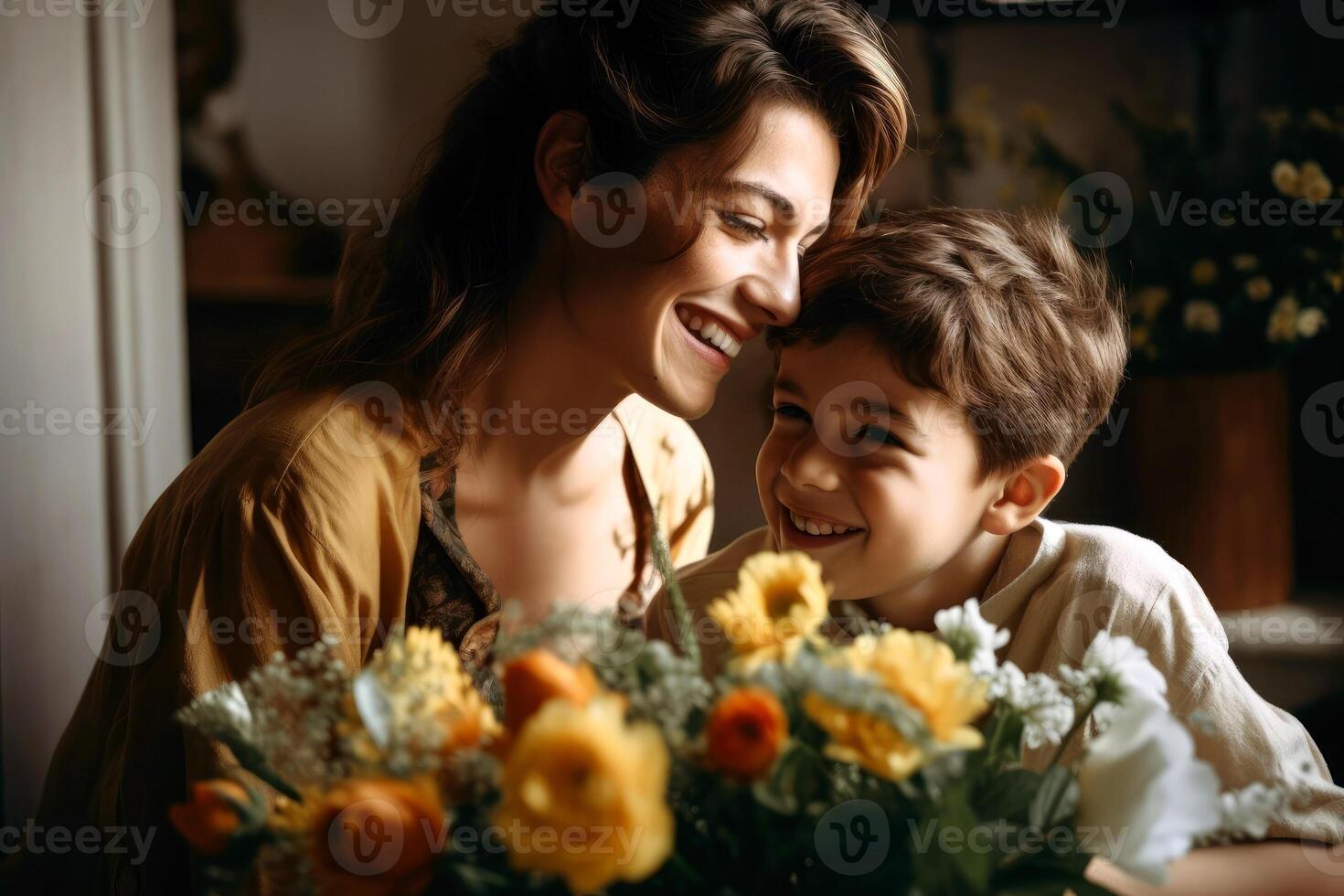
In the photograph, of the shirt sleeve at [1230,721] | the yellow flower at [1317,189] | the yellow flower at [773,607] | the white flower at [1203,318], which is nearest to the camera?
the yellow flower at [773,607]

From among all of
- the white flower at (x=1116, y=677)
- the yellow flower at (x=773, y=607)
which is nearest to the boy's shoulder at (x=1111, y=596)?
the white flower at (x=1116, y=677)

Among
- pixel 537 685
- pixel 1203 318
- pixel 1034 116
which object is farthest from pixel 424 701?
pixel 1034 116

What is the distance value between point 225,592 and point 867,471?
608 millimetres

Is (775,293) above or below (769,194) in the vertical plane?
below

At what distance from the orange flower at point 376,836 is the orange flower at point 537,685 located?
49 mm

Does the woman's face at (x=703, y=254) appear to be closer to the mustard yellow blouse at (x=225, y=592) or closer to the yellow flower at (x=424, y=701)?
the mustard yellow blouse at (x=225, y=592)

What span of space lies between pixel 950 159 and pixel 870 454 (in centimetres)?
143

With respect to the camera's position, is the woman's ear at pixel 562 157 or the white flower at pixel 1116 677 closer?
the white flower at pixel 1116 677

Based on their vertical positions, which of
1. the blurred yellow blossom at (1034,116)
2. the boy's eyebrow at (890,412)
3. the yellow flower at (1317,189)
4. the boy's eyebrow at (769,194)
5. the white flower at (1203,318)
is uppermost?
the blurred yellow blossom at (1034,116)

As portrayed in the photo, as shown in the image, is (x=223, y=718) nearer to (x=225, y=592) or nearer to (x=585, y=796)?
(x=585, y=796)

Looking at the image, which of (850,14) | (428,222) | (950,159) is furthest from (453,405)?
(950,159)

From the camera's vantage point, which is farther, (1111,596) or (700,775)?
(1111,596)

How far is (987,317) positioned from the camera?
108 centimetres

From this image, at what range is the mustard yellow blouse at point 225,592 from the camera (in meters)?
1.05
